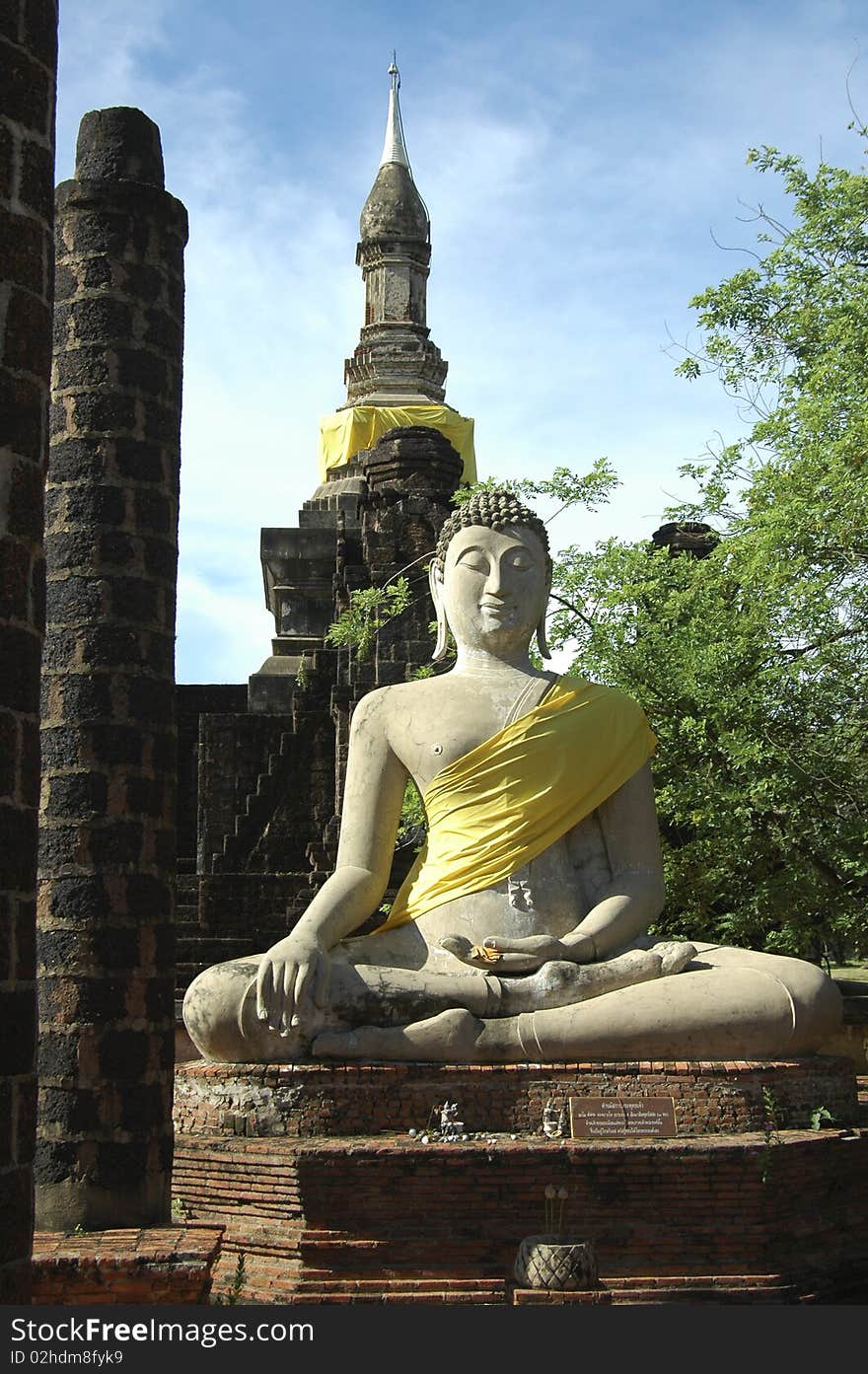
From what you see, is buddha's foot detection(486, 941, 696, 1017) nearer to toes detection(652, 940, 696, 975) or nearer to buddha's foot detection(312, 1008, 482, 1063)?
toes detection(652, 940, 696, 975)

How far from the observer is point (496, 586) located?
938cm

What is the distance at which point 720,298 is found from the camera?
45.9 feet

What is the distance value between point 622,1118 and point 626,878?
5.29 feet

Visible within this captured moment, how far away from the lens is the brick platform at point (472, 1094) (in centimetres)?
777

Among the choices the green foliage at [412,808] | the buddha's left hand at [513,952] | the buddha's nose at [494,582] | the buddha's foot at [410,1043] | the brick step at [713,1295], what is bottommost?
the brick step at [713,1295]

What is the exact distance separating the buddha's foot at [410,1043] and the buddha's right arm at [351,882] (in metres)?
0.23

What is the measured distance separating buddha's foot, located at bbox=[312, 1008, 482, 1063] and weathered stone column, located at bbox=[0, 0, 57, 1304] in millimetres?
4280

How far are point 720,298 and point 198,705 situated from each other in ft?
31.9

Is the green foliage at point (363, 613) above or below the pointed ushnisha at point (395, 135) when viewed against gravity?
below

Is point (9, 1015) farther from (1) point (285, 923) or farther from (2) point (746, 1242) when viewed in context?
(1) point (285, 923)

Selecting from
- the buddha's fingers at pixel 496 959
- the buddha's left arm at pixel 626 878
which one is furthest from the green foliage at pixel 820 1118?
the buddha's fingers at pixel 496 959

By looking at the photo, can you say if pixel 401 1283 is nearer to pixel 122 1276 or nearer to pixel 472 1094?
pixel 472 1094

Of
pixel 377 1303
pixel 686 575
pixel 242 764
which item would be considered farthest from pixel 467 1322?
pixel 242 764

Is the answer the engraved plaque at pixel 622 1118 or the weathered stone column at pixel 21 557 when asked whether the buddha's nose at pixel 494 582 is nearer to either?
the engraved plaque at pixel 622 1118
